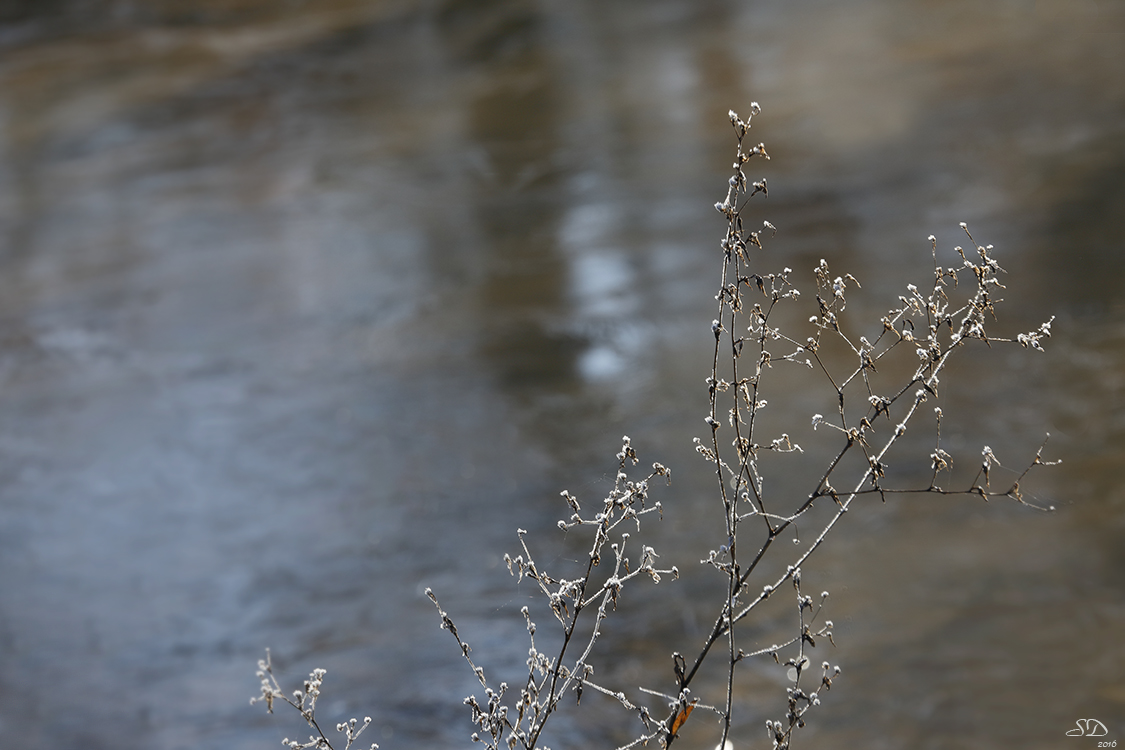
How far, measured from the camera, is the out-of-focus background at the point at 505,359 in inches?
101

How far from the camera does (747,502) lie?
2.69 metres

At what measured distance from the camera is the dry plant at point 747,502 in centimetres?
109

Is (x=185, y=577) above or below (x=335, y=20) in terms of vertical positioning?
below

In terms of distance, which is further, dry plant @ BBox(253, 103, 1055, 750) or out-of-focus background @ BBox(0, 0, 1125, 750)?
out-of-focus background @ BBox(0, 0, 1125, 750)

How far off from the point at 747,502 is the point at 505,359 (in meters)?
1.51

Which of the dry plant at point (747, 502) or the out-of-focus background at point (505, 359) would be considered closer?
the dry plant at point (747, 502)

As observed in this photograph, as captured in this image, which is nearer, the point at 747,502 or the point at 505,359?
the point at 747,502

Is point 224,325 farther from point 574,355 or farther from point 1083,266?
point 1083,266

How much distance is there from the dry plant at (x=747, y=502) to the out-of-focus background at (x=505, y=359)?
91 millimetres

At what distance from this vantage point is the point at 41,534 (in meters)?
3.40

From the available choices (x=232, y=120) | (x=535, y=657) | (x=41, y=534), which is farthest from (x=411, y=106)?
(x=535, y=657)

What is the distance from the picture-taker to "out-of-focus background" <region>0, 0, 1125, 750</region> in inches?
101

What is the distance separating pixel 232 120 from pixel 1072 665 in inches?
238

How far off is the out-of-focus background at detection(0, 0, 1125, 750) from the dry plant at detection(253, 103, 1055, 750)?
91mm
